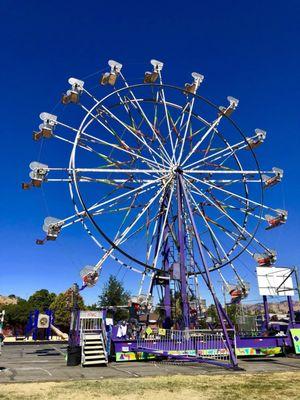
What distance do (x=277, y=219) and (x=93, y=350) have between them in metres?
14.2

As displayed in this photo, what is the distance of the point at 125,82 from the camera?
23562mm

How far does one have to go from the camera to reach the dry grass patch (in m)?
9.02

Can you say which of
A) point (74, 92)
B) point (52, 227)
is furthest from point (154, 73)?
point (52, 227)

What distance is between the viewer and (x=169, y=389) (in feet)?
32.6

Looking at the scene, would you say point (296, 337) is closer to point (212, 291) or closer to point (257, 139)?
point (212, 291)

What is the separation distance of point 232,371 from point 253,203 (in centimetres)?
1300

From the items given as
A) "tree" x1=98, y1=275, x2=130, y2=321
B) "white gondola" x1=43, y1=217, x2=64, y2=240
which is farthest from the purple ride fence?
"tree" x1=98, y1=275, x2=130, y2=321

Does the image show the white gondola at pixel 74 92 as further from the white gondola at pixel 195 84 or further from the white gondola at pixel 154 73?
the white gondola at pixel 195 84

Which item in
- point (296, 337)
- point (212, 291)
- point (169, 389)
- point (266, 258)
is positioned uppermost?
point (266, 258)

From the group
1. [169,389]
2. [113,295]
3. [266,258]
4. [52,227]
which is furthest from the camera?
[113,295]

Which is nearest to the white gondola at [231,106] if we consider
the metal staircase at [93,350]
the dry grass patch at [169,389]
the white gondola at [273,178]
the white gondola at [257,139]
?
the white gondola at [257,139]

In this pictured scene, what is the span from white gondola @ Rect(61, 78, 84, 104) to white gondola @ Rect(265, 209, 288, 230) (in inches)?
549

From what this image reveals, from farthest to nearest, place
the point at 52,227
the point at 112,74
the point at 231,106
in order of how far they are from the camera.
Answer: the point at 231,106 → the point at 112,74 → the point at 52,227

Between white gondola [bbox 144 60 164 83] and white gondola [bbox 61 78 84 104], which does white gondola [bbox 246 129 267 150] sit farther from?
white gondola [bbox 61 78 84 104]
